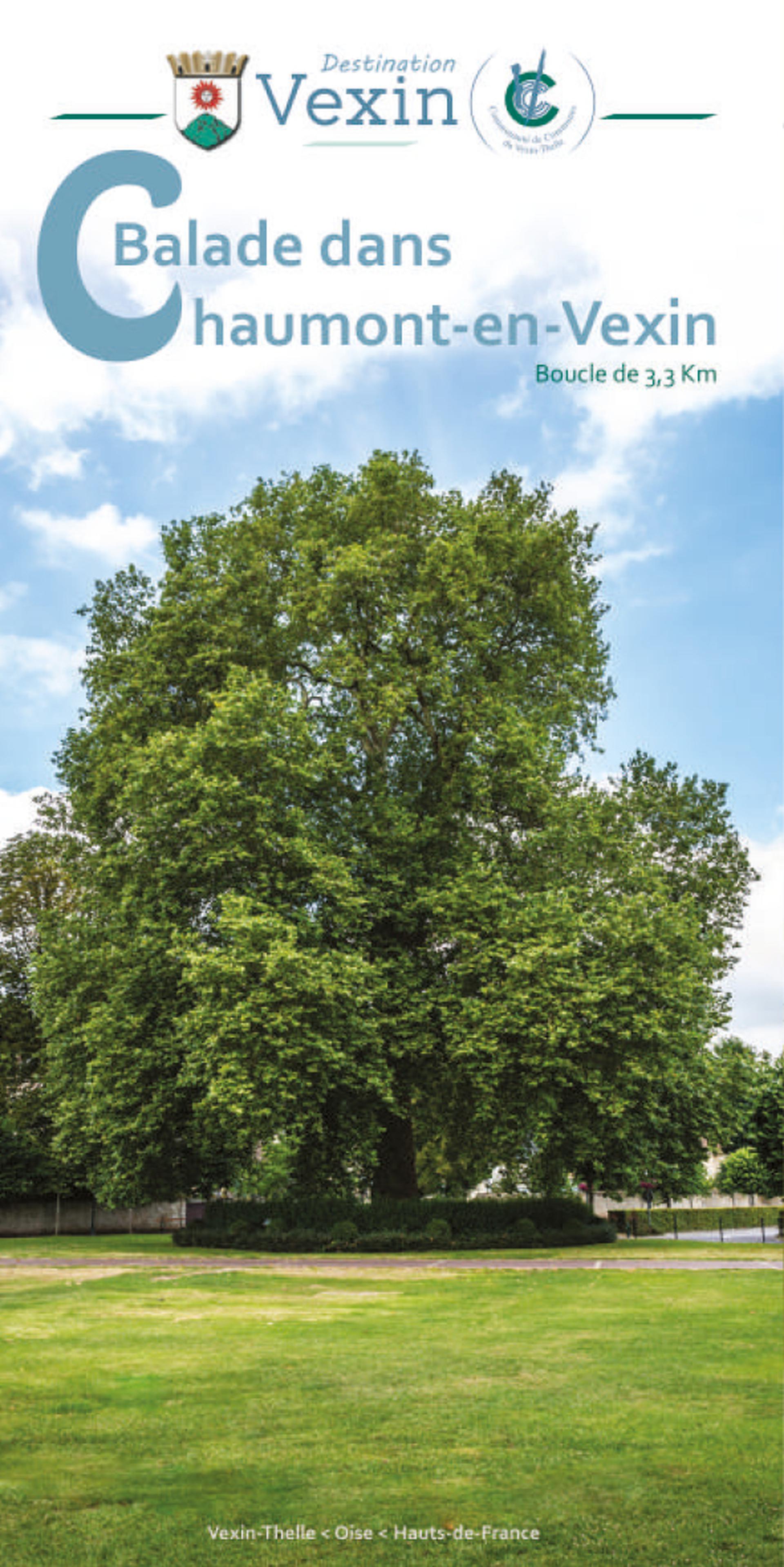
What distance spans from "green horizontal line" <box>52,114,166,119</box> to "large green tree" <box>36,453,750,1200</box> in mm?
18808

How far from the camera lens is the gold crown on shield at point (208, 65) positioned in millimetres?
8867

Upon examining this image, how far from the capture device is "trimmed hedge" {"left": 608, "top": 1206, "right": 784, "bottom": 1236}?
5462cm

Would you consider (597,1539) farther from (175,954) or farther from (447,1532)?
(175,954)

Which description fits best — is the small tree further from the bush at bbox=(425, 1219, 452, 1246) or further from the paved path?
the paved path

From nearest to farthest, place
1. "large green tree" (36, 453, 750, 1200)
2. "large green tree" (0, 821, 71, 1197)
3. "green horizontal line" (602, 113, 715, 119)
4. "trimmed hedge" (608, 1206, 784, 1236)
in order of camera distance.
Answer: "green horizontal line" (602, 113, 715, 119), "large green tree" (36, 453, 750, 1200), "large green tree" (0, 821, 71, 1197), "trimmed hedge" (608, 1206, 784, 1236)

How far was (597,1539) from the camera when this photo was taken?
586cm

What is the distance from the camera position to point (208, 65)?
894 cm

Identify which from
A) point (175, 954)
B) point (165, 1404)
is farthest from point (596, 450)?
point (175, 954)

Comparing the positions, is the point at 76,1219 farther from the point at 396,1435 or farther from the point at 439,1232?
the point at 396,1435

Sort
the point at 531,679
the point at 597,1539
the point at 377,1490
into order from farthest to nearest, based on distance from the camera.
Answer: the point at 531,679 → the point at 377,1490 → the point at 597,1539

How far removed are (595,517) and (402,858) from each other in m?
13.3

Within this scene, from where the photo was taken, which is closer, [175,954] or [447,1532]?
[447,1532]

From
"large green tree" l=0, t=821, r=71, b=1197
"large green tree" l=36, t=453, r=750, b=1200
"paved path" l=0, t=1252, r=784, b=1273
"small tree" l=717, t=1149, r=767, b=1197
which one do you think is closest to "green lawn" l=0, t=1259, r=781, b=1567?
"paved path" l=0, t=1252, r=784, b=1273

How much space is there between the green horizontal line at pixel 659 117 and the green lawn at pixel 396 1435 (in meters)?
Result: 9.16
